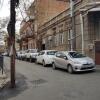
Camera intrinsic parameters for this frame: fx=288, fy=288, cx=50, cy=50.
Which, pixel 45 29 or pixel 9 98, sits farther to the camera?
pixel 45 29

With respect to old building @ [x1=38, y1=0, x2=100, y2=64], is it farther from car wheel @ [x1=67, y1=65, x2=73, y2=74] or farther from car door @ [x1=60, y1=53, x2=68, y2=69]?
car wheel @ [x1=67, y1=65, x2=73, y2=74]

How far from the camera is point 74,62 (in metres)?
19.1

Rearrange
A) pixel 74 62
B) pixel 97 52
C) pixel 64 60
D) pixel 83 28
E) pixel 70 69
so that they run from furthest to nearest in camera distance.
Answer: pixel 83 28, pixel 97 52, pixel 64 60, pixel 70 69, pixel 74 62

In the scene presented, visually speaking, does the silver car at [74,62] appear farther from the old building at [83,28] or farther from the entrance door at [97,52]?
the old building at [83,28]

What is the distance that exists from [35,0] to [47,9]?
475cm

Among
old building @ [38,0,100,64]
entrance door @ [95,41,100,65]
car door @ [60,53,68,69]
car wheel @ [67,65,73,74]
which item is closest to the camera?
car wheel @ [67,65,73,74]

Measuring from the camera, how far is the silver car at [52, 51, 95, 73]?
18828 millimetres

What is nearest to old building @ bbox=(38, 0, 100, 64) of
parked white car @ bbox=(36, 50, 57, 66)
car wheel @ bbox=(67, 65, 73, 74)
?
parked white car @ bbox=(36, 50, 57, 66)

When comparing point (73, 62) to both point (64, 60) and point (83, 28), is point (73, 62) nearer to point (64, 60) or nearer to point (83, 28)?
point (64, 60)

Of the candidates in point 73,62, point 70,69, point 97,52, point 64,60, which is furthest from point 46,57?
point 73,62

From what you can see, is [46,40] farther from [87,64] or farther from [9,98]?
[9,98]

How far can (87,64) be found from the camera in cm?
1897

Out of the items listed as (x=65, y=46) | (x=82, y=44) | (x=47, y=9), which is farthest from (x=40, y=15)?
(x=82, y=44)

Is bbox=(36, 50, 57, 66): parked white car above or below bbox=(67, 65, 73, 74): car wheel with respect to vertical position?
above
